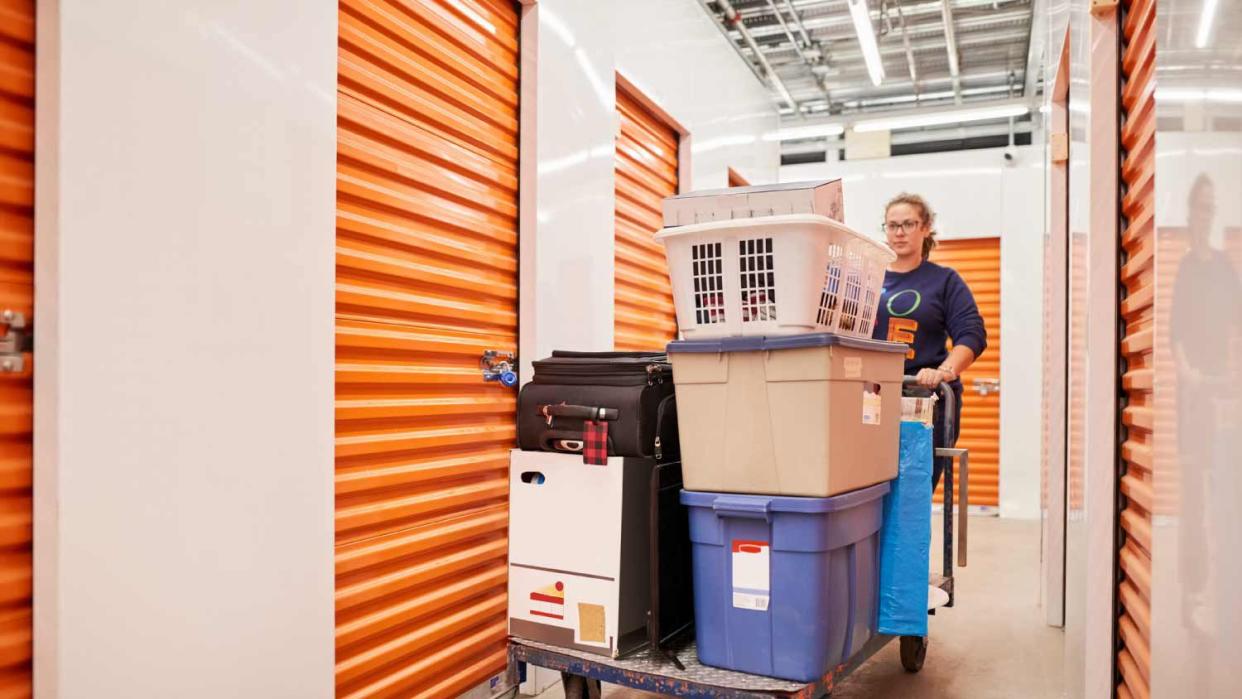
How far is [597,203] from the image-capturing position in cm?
399

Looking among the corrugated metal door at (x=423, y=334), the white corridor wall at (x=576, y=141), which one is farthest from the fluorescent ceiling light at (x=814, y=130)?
the corrugated metal door at (x=423, y=334)

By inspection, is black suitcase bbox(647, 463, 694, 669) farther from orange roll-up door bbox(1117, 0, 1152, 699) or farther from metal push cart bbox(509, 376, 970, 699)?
orange roll-up door bbox(1117, 0, 1152, 699)

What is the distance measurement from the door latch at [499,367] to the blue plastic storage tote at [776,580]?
1.01 meters

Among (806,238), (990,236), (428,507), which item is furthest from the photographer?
(990,236)

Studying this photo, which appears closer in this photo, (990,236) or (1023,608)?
(1023,608)

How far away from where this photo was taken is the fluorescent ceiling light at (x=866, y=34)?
5.67 m

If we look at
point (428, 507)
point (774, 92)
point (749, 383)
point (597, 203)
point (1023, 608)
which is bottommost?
point (1023, 608)

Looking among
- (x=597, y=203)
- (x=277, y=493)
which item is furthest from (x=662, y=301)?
(x=277, y=493)

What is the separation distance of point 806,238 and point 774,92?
Result: 6.94m

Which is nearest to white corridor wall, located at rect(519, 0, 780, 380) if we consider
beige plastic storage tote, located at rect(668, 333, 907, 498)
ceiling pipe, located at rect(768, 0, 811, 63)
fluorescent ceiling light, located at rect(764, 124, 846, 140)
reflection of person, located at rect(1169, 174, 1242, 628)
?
beige plastic storage tote, located at rect(668, 333, 907, 498)

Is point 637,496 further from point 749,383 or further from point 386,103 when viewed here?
point 386,103

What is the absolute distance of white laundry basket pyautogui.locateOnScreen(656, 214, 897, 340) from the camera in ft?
8.15

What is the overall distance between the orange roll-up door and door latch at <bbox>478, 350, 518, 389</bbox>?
2095mm

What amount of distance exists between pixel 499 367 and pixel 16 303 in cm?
179
